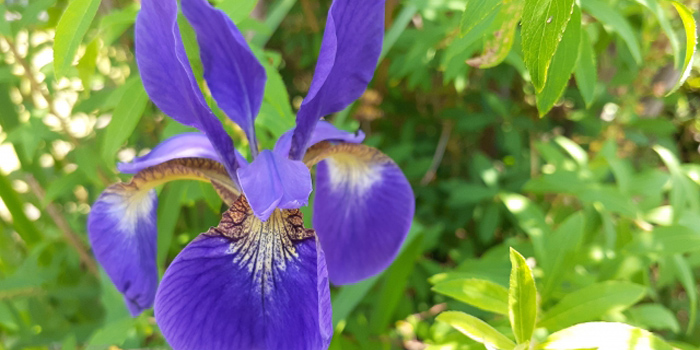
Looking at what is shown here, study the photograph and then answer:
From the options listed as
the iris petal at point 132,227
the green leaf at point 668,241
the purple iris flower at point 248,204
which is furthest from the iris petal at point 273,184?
the green leaf at point 668,241

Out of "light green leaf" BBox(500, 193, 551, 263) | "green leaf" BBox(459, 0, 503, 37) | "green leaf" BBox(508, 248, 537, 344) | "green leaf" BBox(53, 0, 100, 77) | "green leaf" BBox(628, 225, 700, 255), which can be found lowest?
"green leaf" BBox(628, 225, 700, 255)

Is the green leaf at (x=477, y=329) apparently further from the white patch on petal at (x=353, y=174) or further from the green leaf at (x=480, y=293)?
the white patch on petal at (x=353, y=174)

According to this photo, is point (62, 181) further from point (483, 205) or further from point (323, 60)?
point (483, 205)

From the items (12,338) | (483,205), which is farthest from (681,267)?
(12,338)

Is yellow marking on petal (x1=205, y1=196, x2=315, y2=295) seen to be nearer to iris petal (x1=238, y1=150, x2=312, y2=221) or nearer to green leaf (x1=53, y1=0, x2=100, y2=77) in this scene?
iris petal (x1=238, y1=150, x2=312, y2=221)

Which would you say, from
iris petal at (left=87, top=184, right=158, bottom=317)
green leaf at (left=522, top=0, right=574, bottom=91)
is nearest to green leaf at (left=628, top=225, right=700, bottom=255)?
green leaf at (left=522, top=0, right=574, bottom=91)

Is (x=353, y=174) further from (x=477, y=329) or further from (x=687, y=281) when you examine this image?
(x=687, y=281)
